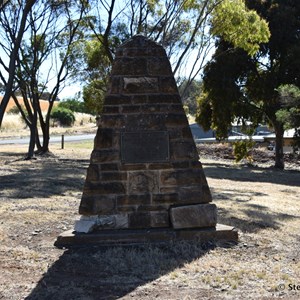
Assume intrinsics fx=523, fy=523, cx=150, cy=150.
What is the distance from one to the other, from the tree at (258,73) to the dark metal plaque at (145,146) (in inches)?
634

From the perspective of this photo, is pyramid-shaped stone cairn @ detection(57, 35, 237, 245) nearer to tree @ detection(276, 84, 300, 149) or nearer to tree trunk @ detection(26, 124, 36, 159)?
tree @ detection(276, 84, 300, 149)

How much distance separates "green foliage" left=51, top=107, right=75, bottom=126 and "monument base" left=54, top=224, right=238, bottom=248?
55.5m

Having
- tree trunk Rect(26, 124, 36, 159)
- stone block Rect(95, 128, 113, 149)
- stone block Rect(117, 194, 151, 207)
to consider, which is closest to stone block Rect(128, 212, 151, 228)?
stone block Rect(117, 194, 151, 207)

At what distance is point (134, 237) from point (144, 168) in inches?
32.7

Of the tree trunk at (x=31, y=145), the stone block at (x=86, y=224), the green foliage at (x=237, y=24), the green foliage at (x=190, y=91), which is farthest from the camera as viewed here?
the tree trunk at (x=31, y=145)

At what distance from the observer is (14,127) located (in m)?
55.1

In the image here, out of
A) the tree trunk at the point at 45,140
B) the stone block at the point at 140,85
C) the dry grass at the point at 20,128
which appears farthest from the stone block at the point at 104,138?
A: the dry grass at the point at 20,128

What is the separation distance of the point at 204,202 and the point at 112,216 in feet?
3.74

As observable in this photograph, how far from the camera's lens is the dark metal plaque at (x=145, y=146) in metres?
6.28

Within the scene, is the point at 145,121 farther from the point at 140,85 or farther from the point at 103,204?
the point at 103,204

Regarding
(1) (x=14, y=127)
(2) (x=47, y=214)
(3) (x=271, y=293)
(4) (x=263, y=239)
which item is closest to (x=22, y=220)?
(2) (x=47, y=214)

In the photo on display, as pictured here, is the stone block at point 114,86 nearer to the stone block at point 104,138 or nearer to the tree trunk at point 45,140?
the stone block at point 104,138

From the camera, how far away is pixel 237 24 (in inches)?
682

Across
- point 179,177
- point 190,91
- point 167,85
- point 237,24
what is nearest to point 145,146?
point 179,177
